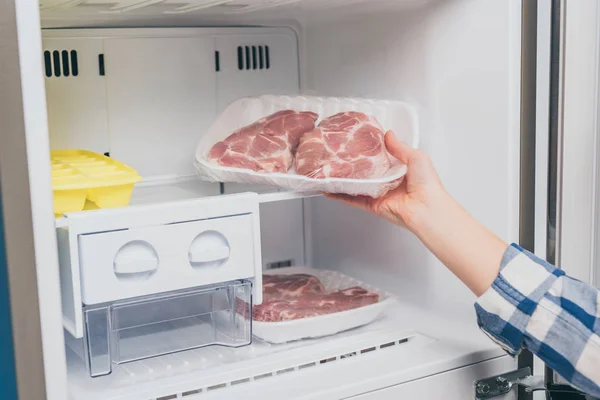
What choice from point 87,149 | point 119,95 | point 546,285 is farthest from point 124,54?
point 546,285

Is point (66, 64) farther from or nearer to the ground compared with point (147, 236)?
farther from the ground

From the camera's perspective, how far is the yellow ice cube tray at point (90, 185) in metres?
1.16

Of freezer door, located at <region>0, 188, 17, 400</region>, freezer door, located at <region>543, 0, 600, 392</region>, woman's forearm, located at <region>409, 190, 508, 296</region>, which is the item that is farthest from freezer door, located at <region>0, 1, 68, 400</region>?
freezer door, located at <region>543, 0, 600, 392</region>

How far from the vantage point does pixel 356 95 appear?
5.49 feet

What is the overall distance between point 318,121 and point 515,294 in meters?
0.61

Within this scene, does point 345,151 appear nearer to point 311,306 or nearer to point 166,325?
point 311,306

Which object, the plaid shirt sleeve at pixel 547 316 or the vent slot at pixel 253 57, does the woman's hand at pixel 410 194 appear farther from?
the vent slot at pixel 253 57

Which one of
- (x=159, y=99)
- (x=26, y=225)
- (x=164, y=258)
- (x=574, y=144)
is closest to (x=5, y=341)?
(x=26, y=225)

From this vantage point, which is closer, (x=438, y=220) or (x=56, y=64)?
(x=438, y=220)

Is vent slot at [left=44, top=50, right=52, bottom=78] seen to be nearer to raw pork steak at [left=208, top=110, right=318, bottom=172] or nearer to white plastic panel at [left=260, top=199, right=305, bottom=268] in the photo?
raw pork steak at [left=208, top=110, right=318, bottom=172]

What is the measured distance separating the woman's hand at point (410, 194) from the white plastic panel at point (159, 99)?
0.44 metres

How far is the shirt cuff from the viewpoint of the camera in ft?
3.71

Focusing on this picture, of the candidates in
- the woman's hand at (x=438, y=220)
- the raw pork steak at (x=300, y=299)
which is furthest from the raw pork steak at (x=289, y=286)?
the woman's hand at (x=438, y=220)

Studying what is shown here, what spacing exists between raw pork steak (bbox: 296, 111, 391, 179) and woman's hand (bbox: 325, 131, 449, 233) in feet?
0.10
